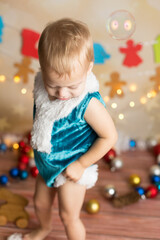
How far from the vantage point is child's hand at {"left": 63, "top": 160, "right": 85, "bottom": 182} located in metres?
0.90

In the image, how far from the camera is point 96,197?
1.47 m

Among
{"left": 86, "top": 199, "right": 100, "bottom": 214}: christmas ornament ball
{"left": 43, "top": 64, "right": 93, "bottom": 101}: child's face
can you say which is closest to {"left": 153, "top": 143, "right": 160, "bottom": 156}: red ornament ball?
{"left": 86, "top": 199, "right": 100, "bottom": 214}: christmas ornament ball

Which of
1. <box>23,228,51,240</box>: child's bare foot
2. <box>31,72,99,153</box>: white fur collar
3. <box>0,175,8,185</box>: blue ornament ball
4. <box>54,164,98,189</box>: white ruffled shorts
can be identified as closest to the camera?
<box>31,72,99,153</box>: white fur collar

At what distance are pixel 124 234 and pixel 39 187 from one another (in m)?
0.45

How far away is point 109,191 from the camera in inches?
55.9

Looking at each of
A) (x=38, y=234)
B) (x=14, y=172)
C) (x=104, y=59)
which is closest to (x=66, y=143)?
(x=38, y=234)

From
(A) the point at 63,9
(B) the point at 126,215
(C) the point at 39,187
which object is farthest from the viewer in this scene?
(A) the point at 63,9

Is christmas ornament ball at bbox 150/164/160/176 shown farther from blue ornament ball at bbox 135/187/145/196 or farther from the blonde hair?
the blonde hair

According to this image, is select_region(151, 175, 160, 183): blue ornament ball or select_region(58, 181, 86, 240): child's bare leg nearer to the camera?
select_region(58, 181, 86, 240): child's bare leg

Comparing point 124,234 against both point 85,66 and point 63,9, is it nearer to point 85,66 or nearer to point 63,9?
point 85,66

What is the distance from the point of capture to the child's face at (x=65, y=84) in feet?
2.47

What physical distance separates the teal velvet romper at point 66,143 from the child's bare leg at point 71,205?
0.06 metres

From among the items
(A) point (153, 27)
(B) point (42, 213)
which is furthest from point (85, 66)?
(A) point (153, 27)

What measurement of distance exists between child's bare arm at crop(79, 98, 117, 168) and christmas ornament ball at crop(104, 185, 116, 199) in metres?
0.55
